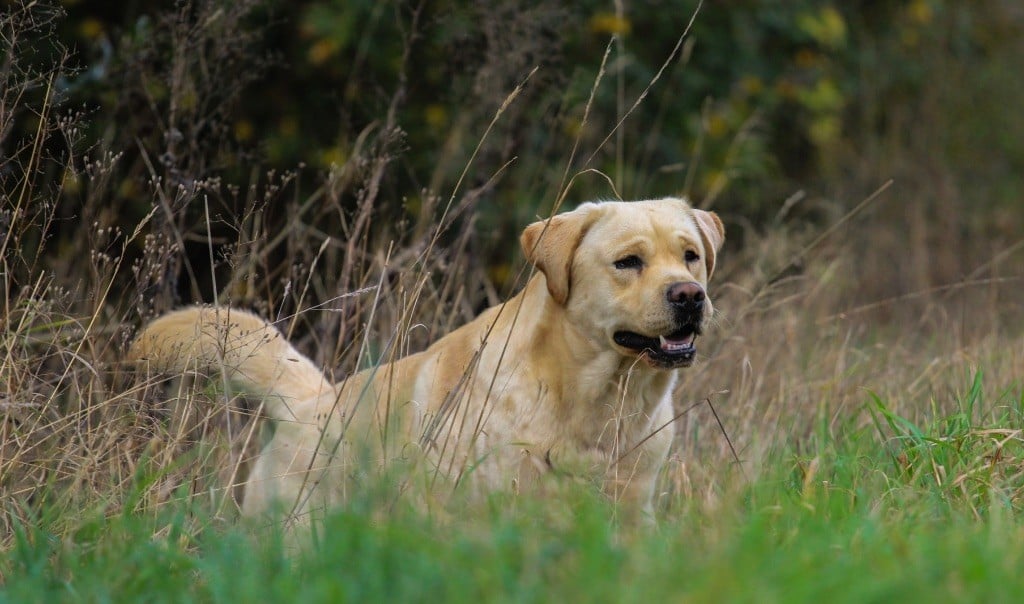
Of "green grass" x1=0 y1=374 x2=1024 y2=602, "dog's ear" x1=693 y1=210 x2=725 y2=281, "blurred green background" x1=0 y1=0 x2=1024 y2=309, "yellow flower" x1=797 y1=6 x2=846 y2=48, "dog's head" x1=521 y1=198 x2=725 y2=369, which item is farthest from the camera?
"yellow flower" x1=797 y1=6 x2=846 y2=48

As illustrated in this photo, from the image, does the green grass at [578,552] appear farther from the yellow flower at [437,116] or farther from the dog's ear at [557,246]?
the yellow flower at [437,116]

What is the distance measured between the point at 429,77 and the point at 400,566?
4604 millimetres

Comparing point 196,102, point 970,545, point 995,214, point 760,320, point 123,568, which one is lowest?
point 995,214

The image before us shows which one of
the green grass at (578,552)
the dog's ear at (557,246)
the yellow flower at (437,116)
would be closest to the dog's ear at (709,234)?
the dog's ear at (557,246)

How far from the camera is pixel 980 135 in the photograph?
1016 centimetres

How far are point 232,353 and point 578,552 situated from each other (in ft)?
5.53

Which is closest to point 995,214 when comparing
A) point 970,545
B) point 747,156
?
point 747,156

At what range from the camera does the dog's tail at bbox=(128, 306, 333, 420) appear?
3.43 metres

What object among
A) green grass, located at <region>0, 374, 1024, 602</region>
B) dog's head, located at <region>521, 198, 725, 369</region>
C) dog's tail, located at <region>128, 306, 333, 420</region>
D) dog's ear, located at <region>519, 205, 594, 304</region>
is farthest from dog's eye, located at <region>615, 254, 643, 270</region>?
dog's tail, located at <region>128, 306, 333, 420</region>

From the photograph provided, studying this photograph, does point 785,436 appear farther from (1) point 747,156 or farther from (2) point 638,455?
(1) point 747,156

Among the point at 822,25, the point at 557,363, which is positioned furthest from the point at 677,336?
the point at 822,25

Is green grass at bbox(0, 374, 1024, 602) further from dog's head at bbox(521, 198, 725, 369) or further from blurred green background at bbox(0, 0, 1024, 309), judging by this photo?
blurred green background at bbox(0, 0, 1024, 309)

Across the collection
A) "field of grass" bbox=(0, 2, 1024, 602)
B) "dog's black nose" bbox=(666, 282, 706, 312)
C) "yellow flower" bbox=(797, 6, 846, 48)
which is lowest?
"field of grass" bbox=(0, 2, 1024, 602)

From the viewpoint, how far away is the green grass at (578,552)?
6.99ft
